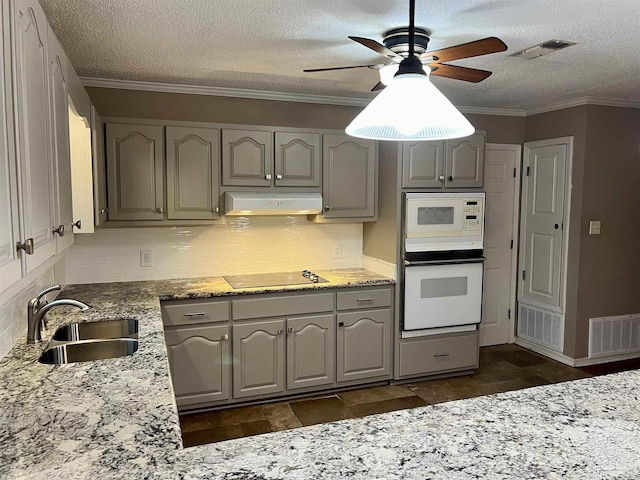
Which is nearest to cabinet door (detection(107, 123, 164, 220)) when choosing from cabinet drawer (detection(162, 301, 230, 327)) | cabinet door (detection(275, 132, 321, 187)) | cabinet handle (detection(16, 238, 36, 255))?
cabinet drawer (detection(162, 301, 230, 327))

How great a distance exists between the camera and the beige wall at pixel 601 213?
412 cm

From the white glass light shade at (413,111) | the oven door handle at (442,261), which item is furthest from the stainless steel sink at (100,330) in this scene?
the oven door handle at (442,261)

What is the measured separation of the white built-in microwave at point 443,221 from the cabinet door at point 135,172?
71.9 inches

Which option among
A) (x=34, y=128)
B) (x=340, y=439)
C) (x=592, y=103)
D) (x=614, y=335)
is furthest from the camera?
(x=614, y=335)

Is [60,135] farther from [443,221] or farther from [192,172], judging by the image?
[443,221]

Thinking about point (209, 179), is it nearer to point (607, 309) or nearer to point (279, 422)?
point (279, 422)

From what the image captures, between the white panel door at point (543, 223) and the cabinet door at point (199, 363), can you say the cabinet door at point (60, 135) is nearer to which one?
→ the cabinet door at point (199, 363)

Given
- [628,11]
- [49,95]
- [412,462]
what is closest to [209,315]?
[49,95]

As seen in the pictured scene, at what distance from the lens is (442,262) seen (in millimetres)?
3781

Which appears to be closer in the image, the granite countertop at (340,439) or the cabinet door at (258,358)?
the granite countertop at (340,439)

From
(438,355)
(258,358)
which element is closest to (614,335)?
(438,355)

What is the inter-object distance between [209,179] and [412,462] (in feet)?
9.31

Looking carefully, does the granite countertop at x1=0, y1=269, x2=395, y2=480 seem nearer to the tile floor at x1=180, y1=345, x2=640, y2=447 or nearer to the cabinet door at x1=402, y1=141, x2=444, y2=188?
the tile floor at x1=180, y1=345, x2=640, y2=447

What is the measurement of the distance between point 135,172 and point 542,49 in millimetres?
2648
